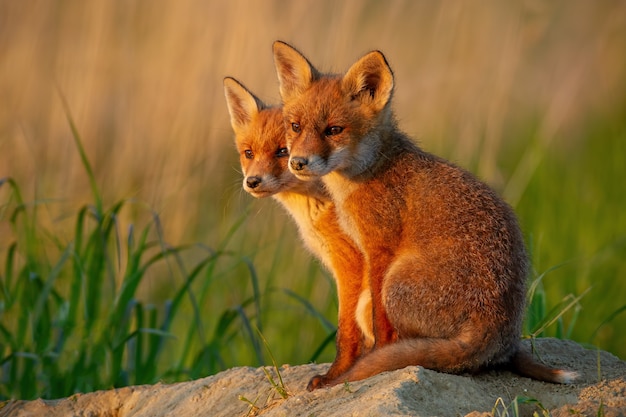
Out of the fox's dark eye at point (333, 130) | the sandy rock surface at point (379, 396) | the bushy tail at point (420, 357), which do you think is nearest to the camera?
the sandy rock surface at point (379, 396)

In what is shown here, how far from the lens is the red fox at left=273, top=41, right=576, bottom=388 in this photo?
12.4ft

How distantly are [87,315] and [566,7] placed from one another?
654 cm

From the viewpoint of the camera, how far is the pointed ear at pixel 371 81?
4.39m

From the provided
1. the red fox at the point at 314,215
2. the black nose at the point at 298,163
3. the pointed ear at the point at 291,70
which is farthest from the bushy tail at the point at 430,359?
the pointed ear at the point at 291,70

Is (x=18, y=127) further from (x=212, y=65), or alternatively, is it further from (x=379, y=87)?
(x=379, y=87)

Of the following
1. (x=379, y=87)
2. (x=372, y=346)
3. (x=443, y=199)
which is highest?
(x=379, y=87)

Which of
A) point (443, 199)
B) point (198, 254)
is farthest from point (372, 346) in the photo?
point (198, 254)

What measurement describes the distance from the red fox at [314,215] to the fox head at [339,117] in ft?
0.91

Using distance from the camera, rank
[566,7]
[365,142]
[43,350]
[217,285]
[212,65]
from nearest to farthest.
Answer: [365,142]
[43,350]
[217,285]
[212,65]
[566,7]

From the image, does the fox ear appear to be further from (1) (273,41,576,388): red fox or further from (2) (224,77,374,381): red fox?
(1) (273,41,576,388): red fox

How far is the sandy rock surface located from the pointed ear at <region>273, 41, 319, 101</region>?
1.38m

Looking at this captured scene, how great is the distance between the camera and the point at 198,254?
A: 7.33 meters

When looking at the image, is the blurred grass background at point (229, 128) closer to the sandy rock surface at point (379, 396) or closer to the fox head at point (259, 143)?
the fox head at point (259, 143)

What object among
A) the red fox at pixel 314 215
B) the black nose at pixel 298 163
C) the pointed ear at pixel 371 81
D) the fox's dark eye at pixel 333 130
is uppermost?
the pointed ear at pixel 371 81
